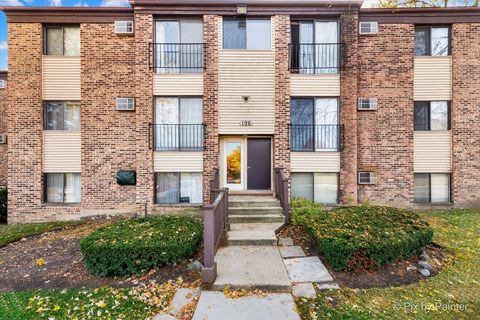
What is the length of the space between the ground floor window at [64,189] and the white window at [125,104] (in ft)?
9.92

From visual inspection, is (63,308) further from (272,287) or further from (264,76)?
(264,76)

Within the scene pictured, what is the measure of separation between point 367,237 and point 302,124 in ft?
16.2

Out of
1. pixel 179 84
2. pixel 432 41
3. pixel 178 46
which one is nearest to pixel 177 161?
pixel 179 84

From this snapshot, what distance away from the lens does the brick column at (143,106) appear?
27.9 feet

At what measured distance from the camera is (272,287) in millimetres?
4094

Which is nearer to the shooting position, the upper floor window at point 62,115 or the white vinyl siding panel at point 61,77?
the white vinyl siding panel at point 61,77

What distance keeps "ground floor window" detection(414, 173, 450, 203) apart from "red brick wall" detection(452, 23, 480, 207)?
23cm

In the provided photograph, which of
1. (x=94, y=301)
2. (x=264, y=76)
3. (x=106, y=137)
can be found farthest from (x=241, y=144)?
(x=94, y=301)

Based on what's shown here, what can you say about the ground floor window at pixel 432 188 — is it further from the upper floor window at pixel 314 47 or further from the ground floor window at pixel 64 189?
the ground floor window at pixel 64 189

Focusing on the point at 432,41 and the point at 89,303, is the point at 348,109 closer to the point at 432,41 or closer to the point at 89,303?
the point at 432,41

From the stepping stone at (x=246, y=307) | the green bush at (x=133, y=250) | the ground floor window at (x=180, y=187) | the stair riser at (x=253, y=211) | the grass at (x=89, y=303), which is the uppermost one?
the ground floor window at (x=180, y=187)

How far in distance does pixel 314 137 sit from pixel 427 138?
4253 millimetres

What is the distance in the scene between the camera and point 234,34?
877 centimetres

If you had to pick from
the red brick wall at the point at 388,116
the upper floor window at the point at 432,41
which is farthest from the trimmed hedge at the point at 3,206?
the upper floor window at the point at 432,41
